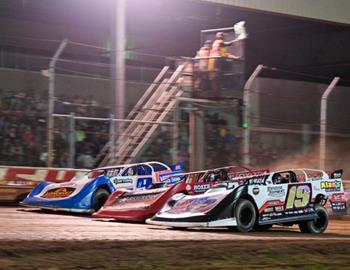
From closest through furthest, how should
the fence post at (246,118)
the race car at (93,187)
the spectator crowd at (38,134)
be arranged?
the race car at (93,187)
the spectator crowd at (38,134)
the fence post at (246,118)

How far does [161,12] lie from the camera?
109 ft

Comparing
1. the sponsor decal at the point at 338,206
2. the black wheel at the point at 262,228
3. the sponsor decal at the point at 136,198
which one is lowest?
the black wheel at the point at 262,228

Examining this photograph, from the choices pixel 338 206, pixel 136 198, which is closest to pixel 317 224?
pixel 338 206

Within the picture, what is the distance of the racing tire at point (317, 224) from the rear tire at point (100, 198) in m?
4.11

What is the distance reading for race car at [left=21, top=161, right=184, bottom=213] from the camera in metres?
14.4

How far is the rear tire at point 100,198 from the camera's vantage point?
14.4m

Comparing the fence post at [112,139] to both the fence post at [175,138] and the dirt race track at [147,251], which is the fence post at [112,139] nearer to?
the fence post at [175,138]

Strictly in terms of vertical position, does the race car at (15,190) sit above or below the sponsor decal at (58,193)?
below

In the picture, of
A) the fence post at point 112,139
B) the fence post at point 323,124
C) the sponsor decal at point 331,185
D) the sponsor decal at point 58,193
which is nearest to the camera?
the sponsor decal at point 331,185

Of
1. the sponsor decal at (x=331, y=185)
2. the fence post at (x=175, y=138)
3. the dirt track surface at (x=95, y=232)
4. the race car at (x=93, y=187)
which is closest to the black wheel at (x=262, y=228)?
the dirt track surface at (x=95, y=232)

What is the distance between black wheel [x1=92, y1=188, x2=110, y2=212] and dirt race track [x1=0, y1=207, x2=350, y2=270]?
12.2ft

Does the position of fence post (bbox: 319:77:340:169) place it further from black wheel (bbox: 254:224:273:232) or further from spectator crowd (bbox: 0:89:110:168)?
black wheel (bbox: 254:224:273:232)

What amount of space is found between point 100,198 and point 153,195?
82.1 inches

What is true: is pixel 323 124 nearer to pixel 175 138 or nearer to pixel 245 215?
pixel 175 138
